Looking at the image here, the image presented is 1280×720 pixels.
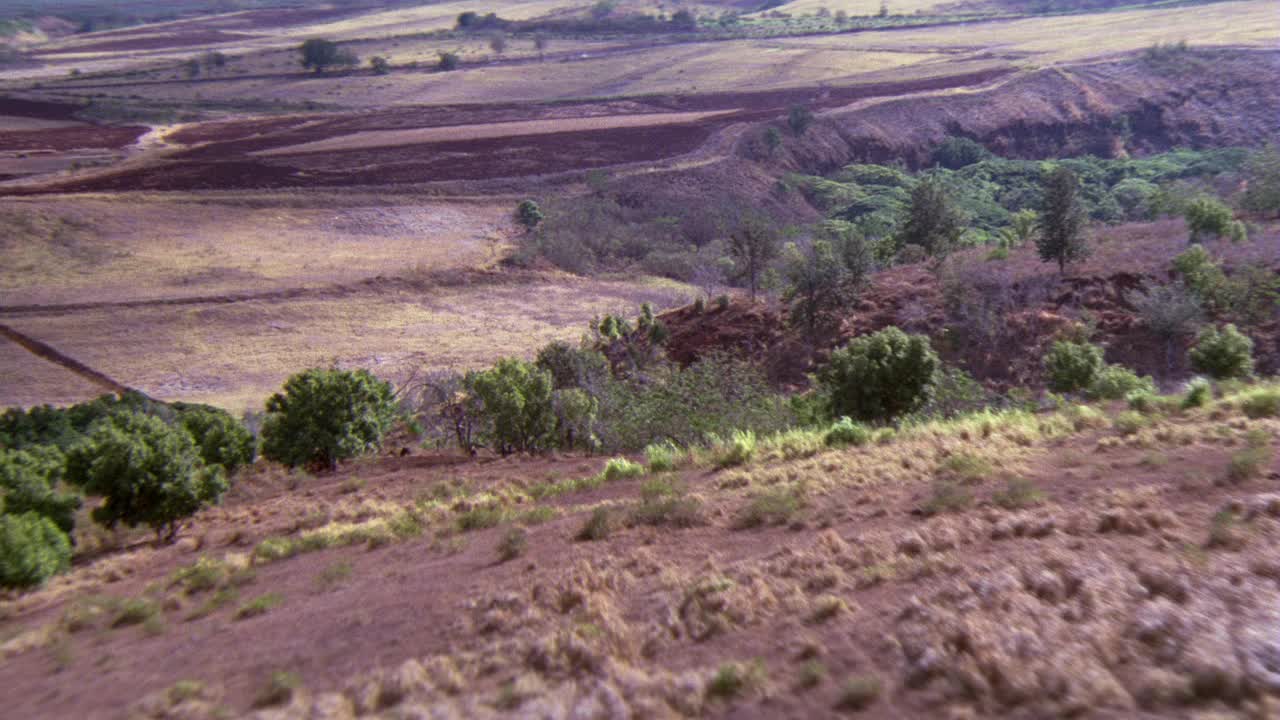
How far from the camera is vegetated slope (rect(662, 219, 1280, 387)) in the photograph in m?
21.5

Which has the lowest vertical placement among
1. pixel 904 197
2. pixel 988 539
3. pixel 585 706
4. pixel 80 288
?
pixel 904 197

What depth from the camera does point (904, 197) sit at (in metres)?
49.9

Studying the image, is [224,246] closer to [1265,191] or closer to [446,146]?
[446,146]

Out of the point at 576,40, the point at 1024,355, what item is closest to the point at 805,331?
the point at 1024,355

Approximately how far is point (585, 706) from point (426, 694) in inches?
51.9

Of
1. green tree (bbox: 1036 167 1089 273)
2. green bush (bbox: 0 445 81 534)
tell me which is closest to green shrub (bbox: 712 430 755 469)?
green bush (bbox: 0 445 81 534)

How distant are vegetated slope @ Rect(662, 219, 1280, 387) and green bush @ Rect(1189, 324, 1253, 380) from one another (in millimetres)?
2424

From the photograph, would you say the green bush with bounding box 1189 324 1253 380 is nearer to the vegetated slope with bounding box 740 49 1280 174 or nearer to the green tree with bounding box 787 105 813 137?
the vegetated slope with bounding box 740 49 1280 174

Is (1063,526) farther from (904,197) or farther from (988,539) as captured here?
(904,197)

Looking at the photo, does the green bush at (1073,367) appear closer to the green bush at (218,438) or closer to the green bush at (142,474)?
the green bush at (142,474)

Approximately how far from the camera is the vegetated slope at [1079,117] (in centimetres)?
5862

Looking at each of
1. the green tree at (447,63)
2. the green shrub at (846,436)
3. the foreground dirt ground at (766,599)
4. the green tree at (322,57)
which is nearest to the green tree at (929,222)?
the green shrub at (846,436)

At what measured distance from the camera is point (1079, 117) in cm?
6175

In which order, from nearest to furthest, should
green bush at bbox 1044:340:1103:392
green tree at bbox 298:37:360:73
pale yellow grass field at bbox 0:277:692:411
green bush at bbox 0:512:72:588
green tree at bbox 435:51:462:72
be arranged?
green bush at bbox 0:512:72:588 < green bush at bbox 1044:340:1103:392 < pale yellow grass field at bbox 0:277:692:411 < green tree at bbox 435:51:462:72 < green tree at bbox 298:37:360:73
